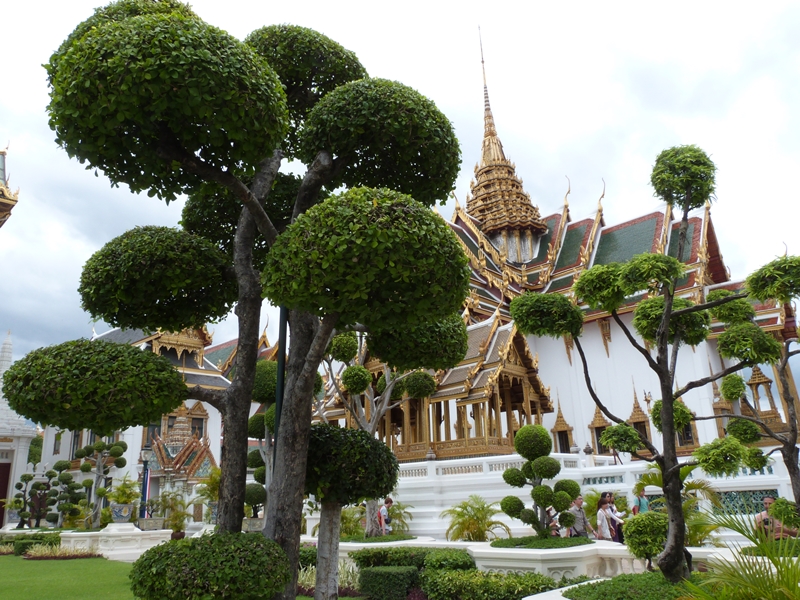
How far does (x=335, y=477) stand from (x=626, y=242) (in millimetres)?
26070

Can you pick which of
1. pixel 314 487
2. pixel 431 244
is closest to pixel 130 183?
pixel 431 244

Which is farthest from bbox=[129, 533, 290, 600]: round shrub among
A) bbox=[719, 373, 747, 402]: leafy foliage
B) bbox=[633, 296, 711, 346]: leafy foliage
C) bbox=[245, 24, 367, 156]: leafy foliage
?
bbox=[719, 373, 747, 402]: leafy foliage

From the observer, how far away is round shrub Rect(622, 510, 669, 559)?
18.5ft

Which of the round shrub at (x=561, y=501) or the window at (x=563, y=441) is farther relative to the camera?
the window at (x=563, y=441)

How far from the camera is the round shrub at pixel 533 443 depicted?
9430mm

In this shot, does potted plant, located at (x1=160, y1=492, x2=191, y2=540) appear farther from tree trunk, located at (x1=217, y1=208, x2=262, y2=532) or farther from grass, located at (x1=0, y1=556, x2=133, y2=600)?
tree trunk, located at (x1=217, y1=208, x2=262, y2=532)

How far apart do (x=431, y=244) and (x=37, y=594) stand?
8422 mm

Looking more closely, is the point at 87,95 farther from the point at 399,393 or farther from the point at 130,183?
the point at 399,393

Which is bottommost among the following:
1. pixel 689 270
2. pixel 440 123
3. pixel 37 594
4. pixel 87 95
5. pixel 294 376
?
pixel 37 594

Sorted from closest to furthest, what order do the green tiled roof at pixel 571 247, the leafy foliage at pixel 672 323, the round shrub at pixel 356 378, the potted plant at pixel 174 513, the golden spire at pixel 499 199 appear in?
the leafy foliage at pixel 672 323, the round shrub at pixel 356 378, the potted plant at pixel 174 513, the green tiled roof at pixel 571 247, the golden spire at pixel 499 199

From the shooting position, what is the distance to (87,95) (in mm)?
3916

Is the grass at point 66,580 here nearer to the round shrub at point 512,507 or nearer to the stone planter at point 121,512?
the stone planter at point 121,512

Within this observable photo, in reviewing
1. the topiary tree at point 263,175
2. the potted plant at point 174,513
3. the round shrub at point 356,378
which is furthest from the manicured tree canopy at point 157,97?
the potted plant at point 174,513

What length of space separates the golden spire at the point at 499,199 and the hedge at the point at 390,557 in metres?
23.2
